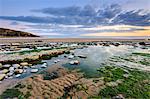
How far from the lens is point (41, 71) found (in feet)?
55.2

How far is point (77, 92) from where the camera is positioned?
39.7 feet

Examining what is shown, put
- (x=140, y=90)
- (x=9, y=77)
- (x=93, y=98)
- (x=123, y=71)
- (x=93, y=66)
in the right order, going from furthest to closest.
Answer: (x=93, y=66) → (x=123, y=71) → (x=9, y=77) → (x=140, y=90) → (x=93, y=98)

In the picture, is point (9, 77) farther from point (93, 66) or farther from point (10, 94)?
point (93, 66)

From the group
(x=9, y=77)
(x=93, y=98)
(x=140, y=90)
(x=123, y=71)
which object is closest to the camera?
(x=93, y=98)

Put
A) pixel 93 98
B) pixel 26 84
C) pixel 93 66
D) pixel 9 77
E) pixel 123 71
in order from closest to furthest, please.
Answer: pixel 93 98 < pixel 26 84 < pixel 9 77 < pixel 123 71 < pixel 93 66

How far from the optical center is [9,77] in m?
15.0

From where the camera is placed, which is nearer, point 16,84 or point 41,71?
point 16,84

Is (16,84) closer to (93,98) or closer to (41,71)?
(41,71)

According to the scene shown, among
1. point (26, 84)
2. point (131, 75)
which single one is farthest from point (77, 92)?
point (131, 75)

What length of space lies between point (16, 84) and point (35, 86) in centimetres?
138

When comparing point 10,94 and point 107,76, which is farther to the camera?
point 107,76

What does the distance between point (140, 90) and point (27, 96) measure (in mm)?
6545

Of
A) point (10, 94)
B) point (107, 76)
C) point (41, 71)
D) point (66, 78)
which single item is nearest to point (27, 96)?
point (10, 94)

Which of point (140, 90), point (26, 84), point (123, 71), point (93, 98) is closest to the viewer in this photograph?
point (93, 98)
